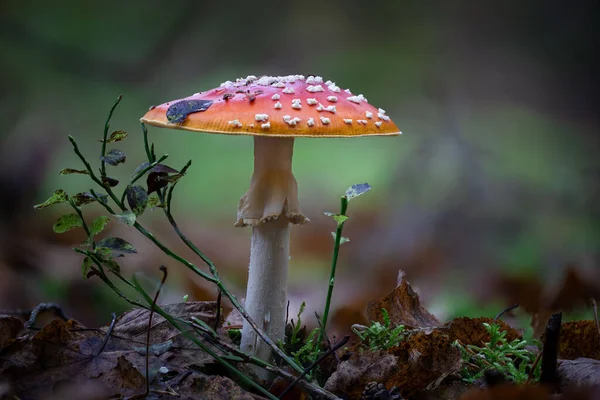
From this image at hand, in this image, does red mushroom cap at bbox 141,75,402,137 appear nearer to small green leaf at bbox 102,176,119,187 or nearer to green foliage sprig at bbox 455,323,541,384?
small green leaf at bbox 102,176,119,187

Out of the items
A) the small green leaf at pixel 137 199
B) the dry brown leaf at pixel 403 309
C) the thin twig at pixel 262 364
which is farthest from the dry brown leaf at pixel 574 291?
the small green leaf at pixel 137 199

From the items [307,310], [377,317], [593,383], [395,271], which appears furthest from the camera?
[395,271]

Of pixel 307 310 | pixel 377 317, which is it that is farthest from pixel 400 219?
pixel 377 317

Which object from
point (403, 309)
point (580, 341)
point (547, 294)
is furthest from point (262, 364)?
point (547, 294)

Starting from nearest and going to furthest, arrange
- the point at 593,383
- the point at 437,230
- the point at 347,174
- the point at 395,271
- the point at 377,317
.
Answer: the point at 593,383 < the point at 377,317 < the point at 395,271 < the point at 437,230 < the point at 347,174

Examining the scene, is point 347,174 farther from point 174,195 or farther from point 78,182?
point 78,182

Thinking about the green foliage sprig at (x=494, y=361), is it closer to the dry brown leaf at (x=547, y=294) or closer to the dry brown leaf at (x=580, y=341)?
the dry brown leaf at (x=580, y=341)

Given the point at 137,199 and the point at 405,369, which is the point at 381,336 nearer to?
the point at 405,369

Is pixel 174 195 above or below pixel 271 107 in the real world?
below
